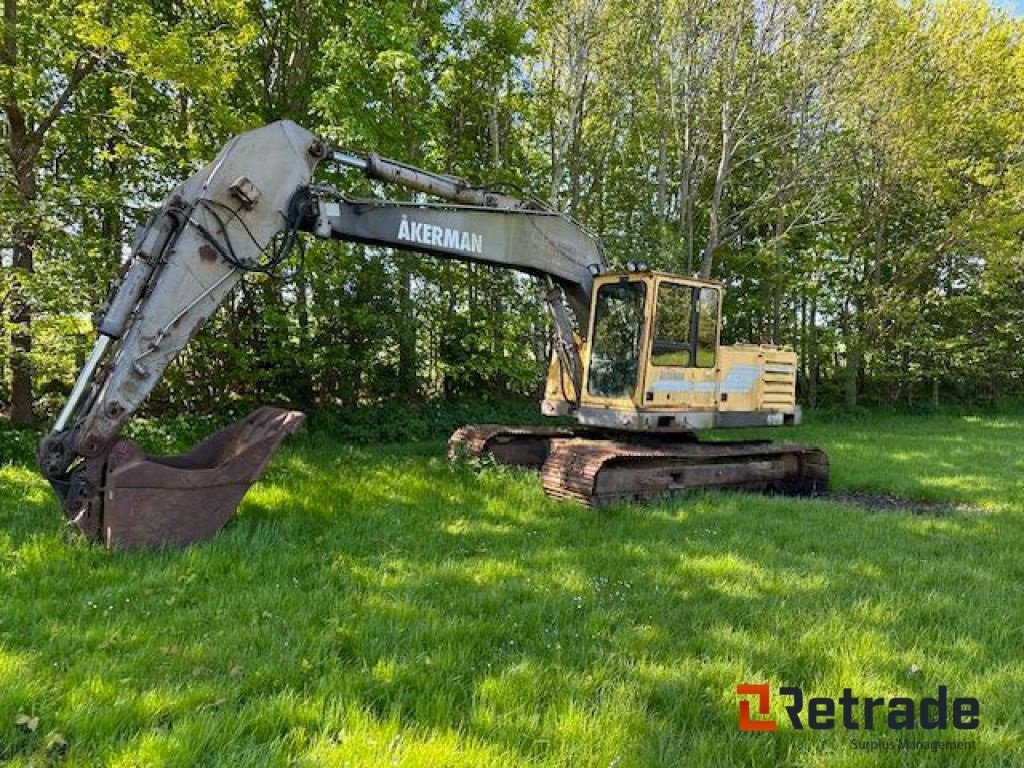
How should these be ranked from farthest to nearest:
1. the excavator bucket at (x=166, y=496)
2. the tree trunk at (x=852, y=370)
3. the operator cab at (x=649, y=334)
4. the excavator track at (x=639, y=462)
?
the tree trunk at (x=852, y=370)
the operator cab at (x=649, y=334)
the excavator track at (x=639, y=462)
the excavator bucket at (x=166, y=496)

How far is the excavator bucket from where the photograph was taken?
4742mm

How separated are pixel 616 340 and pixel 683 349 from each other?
29.0 inches

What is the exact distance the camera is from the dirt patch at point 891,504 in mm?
7770

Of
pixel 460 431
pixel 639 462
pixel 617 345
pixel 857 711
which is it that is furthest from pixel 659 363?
pixel 857 711

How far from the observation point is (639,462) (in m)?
7.45

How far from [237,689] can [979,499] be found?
8422 mm

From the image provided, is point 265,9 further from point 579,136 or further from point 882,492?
point 882,492

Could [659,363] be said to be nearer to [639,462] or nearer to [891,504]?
[639,462]

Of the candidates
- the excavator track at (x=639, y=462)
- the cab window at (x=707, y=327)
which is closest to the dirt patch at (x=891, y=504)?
the excavator track at (x=639, y=462)

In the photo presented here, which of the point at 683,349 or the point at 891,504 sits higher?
the point at 683,349

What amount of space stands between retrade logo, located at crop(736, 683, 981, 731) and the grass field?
0.06m

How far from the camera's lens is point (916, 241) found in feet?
65.0

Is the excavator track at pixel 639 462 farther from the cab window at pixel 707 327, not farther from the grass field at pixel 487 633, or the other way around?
the cab window at pixel 707 327

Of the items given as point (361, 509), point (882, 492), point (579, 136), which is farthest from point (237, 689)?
point (579, 136)
